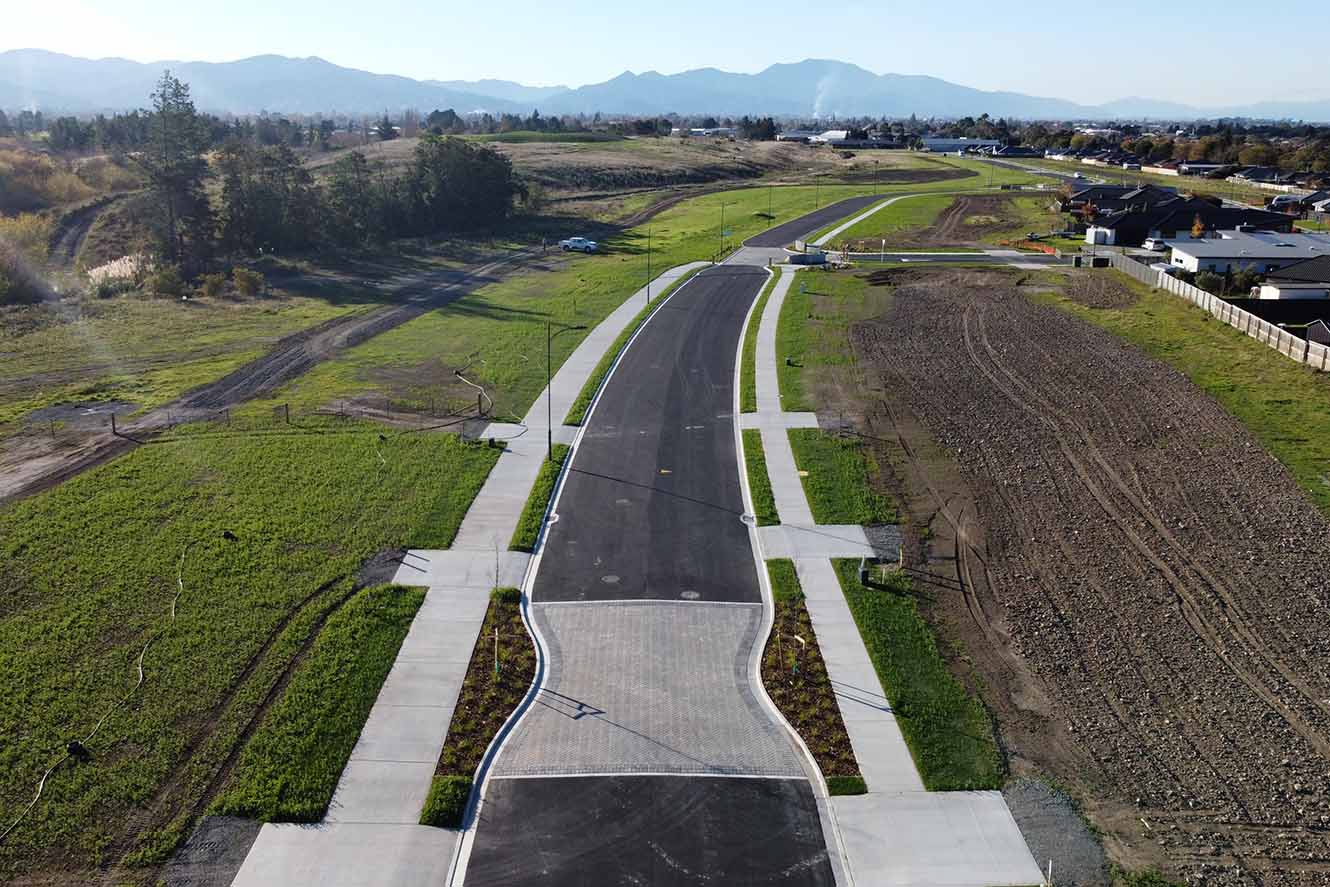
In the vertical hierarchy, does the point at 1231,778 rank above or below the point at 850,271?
below

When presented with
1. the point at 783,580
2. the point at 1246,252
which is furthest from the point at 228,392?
the point at 1246,252

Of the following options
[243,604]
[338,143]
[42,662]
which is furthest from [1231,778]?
[338,143]

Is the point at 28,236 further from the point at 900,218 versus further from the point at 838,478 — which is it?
the point at 900,218

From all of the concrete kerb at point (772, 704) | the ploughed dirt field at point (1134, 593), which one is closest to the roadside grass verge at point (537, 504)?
the concrete kerb at point (772, 704)

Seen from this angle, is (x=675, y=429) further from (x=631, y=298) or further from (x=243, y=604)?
(x=631, y=298)

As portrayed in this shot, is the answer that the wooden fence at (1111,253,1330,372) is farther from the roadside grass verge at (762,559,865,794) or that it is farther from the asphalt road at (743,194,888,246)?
the roadside grass verge at (762,559,865,794)
